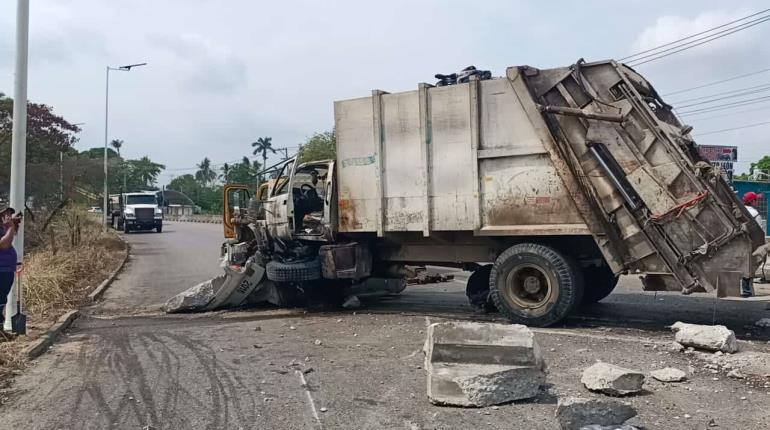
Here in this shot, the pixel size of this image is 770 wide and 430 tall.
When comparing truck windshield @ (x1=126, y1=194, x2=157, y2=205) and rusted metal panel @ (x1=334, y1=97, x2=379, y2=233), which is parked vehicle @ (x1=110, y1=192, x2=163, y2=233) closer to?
truck windshield @ (x1=126, y1=194, x2=157, y2=205)

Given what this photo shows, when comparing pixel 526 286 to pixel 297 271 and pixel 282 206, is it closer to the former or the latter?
pixel 297 271

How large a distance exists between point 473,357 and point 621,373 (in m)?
1.12

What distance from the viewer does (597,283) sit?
9.05 metres

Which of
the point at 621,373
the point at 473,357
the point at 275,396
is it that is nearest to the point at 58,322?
the point at 275,396

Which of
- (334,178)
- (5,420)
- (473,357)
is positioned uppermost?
(334,178)

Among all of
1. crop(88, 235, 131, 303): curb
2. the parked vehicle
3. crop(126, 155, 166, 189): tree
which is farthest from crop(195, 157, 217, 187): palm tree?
crop(88, 235, 131, 303): curb

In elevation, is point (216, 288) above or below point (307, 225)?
below

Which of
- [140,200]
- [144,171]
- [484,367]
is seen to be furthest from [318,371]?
[144,171]

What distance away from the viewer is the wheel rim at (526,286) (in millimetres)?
7855

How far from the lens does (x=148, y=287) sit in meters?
13.4

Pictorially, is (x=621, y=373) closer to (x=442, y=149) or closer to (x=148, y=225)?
(x=442, y=149)

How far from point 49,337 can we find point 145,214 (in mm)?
33493

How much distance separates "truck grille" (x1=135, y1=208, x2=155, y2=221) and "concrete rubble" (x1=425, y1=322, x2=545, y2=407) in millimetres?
37088

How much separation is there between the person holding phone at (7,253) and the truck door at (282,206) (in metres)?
3.50
